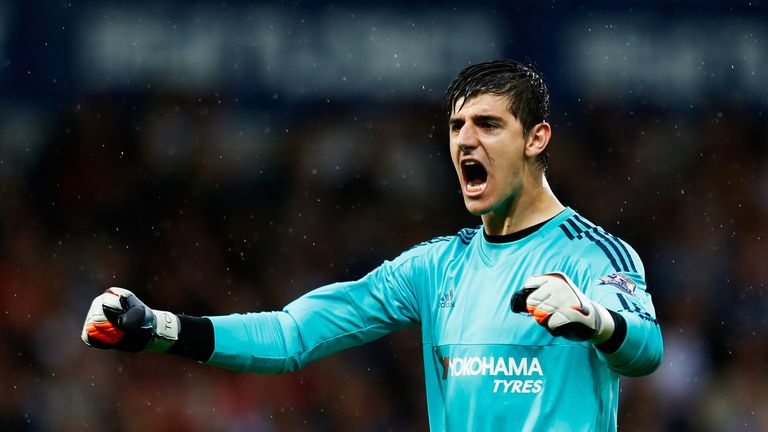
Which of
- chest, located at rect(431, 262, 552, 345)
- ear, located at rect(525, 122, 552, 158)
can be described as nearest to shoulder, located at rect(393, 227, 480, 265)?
chest, located at rect(431, 262, 552, 345)

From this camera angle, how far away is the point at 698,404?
28.4 ft

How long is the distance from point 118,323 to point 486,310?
1.10 metres

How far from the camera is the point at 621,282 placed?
11.6ft

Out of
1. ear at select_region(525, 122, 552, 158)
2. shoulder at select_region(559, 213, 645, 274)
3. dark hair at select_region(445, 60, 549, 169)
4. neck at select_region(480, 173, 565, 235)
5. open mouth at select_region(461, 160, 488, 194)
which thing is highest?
dark hair at select_region(445, 60, 549, 169)

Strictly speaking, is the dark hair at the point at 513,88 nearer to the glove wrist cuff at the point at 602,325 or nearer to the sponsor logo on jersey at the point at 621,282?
the sponsor logo on jersey at the point at 621,282

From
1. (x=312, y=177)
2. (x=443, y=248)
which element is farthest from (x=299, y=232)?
(x=443, y=248)

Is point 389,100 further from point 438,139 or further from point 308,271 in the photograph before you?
point 308,271

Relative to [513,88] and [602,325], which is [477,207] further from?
[602,325]

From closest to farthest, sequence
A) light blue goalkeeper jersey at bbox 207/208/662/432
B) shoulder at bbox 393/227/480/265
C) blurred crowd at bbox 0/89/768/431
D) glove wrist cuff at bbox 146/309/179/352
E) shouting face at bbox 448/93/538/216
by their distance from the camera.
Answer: light blue goalkeeper jersey at bbox 207/208/662/432 → glove wrist cuff at bbox 146/309/179/352 → shouting face at bbox 448/93/538/216 → shoulder at bbox 393/227/480/265 → blurred crowd at bbox 0/89/768/431

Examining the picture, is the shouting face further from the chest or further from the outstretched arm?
the outstretched arm

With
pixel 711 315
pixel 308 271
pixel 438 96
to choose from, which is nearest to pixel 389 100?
pixel 438 96

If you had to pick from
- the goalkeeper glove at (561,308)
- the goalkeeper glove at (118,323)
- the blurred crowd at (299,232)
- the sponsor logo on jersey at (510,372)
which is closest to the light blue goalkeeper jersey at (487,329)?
the sponsor logo on jersey at (510,372)

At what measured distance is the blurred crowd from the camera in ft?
27.5

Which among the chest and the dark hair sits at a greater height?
the dark hair
